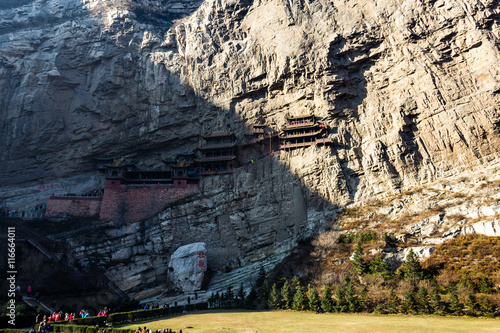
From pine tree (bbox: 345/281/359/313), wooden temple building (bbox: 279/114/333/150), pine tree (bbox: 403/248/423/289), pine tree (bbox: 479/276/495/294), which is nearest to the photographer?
pine tree (bbox: 479/276/495/294)

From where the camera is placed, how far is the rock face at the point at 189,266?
105 feet

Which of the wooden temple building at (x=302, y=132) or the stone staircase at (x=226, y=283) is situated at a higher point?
the wooden temple building at (x=302, y=132)

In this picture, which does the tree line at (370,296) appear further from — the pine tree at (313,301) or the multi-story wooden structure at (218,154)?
the multi-story wooden structure at (218,154)

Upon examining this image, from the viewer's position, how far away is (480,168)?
32594 mm

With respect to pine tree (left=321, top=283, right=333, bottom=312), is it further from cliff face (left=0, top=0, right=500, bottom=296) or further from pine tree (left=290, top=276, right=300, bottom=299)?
cliff face (left=0, top=0, right=500, bottom=296)

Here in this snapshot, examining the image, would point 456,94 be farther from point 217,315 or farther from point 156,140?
point 156,140

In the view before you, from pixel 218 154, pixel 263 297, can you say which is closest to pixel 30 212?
pixel 218 154

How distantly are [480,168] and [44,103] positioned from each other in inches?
1987

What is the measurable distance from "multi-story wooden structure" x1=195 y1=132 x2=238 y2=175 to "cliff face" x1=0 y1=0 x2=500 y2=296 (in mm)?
2560

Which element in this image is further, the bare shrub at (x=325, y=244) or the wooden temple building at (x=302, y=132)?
the wooden temple building at (x=302, y=132)

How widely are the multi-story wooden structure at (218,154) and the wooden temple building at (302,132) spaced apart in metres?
6.23

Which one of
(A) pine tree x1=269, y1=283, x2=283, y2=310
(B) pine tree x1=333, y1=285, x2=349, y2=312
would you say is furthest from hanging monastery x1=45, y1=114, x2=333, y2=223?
(B) pine tree x1=333, y1=285, x2=349, y2=312

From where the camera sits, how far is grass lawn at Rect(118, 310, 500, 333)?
15906 millimetres

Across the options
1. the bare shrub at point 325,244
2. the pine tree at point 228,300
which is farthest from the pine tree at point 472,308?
the pine tree at point 228,300
